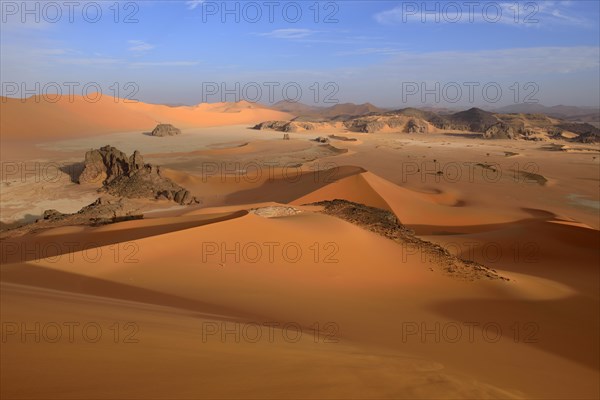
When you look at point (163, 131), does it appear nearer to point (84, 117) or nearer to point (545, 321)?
point (84, 117)

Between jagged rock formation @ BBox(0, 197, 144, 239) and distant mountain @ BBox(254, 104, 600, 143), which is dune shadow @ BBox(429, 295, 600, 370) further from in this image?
distant mountain @ BBox(254, 104, 600, 143)

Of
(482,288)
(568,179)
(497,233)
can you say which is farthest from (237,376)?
(568,179)

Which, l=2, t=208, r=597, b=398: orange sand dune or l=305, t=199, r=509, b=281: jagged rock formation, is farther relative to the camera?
l=305, t=199, r=509, b=281: jagged rock formation

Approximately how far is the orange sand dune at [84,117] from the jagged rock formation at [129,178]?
2479 cm

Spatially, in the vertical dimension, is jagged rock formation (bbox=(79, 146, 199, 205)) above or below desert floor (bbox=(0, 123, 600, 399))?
above

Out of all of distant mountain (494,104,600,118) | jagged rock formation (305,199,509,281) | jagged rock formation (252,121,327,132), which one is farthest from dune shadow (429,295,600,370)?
distant mountain (494,104,600,118)

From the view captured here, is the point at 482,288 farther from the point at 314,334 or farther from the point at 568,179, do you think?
the point at 568,179

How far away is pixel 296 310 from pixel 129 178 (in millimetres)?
13427

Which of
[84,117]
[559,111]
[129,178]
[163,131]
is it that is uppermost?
→ [559,111]

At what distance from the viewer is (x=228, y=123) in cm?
6512

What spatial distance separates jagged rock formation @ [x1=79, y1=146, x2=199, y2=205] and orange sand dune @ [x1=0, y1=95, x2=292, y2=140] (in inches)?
976

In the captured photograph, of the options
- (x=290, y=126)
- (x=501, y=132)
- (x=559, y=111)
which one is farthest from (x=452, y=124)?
(x=559, y=111)

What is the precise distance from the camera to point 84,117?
1966 inches

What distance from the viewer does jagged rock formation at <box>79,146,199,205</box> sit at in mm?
15375
